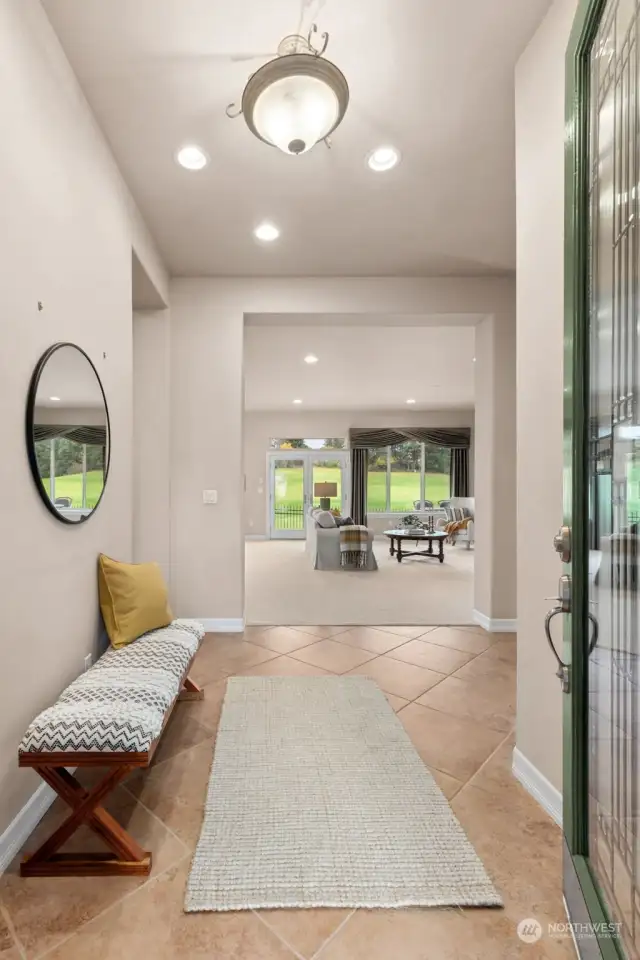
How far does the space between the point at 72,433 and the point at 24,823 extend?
141cm

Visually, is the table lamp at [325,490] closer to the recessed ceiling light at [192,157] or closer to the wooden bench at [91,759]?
the recessed ceiling light at [192,157]

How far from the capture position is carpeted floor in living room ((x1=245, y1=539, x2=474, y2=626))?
4352 mm

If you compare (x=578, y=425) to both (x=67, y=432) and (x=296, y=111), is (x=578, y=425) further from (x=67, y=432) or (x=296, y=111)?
(x=67, y=432)

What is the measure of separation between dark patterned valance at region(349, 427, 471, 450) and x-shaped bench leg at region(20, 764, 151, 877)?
31.3ft

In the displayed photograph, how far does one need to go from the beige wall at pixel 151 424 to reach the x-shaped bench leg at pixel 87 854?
238 cm

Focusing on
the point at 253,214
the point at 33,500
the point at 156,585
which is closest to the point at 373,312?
the point at 253,214

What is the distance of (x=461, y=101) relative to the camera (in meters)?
2.15

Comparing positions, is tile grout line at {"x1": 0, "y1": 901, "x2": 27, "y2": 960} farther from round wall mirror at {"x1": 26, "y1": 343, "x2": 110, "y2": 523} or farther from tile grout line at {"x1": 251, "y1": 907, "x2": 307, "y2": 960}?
round wall mirror at {"x1": 26, "y1": 343, "x2": 110, "y2": 523}

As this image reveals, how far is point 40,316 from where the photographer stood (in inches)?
68.0

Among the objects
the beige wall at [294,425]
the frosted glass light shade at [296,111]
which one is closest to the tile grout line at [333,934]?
the frosted glass light shade at [296,111]

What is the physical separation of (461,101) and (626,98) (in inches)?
58.4

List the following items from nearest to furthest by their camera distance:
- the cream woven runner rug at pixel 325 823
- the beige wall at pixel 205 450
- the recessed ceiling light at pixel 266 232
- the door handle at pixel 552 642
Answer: the door handle at pixel 552 642
the cream woven runner rug at pixel 325 823
the recessed ceiling light at pixel 266 232
the beige wall at pixel 205 450

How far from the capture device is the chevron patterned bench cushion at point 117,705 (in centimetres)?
143

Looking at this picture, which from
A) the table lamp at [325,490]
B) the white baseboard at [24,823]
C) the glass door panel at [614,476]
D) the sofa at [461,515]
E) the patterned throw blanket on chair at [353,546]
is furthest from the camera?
the table lamp at [325,490]
